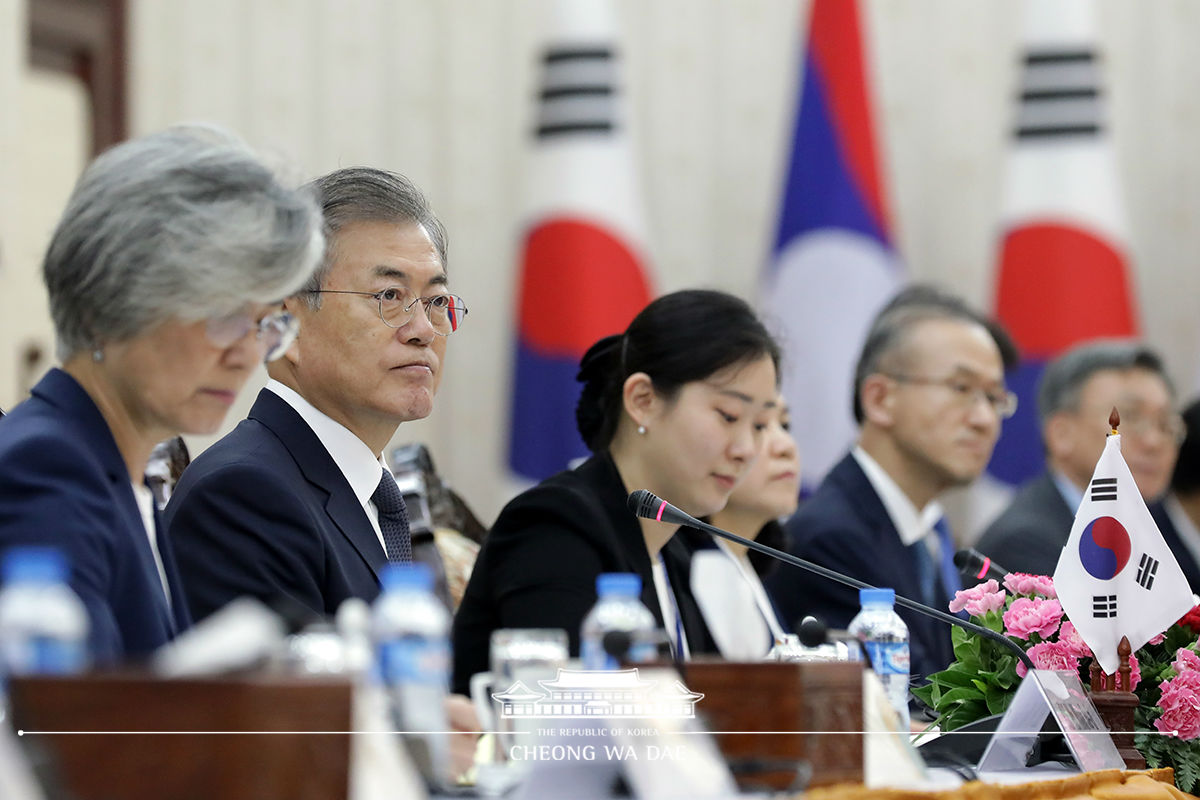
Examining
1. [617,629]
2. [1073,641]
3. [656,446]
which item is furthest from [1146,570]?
[617,629]

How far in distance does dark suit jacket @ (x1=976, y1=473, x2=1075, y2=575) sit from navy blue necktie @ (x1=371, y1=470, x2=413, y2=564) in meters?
0.99

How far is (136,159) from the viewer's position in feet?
4.91

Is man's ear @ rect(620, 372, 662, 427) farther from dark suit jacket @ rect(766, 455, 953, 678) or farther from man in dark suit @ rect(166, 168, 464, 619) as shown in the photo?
dark suit jacket @ rect(766, 455, 953, 678)

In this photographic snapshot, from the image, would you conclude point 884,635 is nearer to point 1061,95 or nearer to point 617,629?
point 617,629

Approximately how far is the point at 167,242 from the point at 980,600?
135 cm

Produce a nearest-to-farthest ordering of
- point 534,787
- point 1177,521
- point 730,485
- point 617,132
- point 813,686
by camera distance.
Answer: point 534,787
point 813,686
point 730,485
point 1177,521
point 617,132

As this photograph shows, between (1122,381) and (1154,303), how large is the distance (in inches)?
66.4

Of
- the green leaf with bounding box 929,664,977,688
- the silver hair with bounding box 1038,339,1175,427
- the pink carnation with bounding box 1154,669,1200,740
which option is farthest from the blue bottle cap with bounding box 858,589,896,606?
the silver hair with bounding box 1038,339,1175,427

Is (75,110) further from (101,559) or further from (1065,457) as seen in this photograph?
(101,559)


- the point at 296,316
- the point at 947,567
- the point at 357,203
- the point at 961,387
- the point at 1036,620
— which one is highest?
the point at 357,203

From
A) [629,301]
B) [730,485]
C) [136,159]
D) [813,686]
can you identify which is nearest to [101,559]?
[136,159]

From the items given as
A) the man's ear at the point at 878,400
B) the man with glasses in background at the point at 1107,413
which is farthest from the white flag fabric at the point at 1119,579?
the man with glasses in background at the point at 1107,413

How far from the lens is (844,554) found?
11.0 ft

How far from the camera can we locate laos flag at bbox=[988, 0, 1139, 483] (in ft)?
17.2
